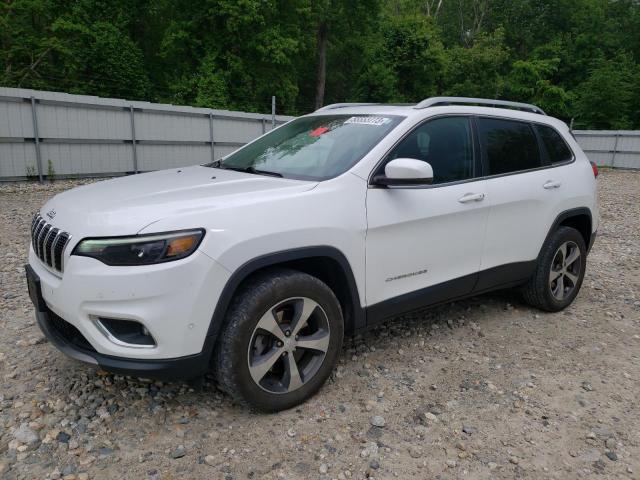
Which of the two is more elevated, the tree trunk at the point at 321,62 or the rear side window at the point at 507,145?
the tree trunk at the point at 321,62

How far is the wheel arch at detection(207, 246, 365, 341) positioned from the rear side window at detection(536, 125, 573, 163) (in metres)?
2.43

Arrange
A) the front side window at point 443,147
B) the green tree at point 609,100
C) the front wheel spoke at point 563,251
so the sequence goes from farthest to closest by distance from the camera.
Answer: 1. the green tree at point 609,100
2. the front wheel spoke at point 563,251
3. the front side window at point 443,147

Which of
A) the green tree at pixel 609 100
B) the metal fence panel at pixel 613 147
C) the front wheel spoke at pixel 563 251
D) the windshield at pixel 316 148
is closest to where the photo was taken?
the windshield at pixel 316 148

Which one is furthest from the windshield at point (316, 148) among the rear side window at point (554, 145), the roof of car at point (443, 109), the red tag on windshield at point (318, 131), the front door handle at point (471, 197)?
the rear side window at point (554, 145)

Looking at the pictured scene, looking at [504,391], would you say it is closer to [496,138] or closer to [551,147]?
[496,138]

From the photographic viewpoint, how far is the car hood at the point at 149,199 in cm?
242

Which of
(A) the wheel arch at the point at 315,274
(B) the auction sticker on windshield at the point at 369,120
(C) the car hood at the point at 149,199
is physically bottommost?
(A) the wheel arch at the point at 315,274

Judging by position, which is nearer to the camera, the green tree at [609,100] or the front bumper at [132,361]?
the front bumper at [132,361]

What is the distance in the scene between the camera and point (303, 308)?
9.14ft

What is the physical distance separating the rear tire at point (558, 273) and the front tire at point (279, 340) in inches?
85.3

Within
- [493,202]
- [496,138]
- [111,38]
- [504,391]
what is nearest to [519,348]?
[504,391]

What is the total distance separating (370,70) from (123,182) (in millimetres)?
34829

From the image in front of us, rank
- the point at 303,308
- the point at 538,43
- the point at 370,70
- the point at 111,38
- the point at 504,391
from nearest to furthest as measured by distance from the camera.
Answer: the point at 303,308
the point at 504,391
the point at 111,38
the point at 370,70
the point at 538,43

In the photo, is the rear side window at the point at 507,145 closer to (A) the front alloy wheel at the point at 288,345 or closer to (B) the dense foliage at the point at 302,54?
(A) the front alloy wheel at the point at 288,345
